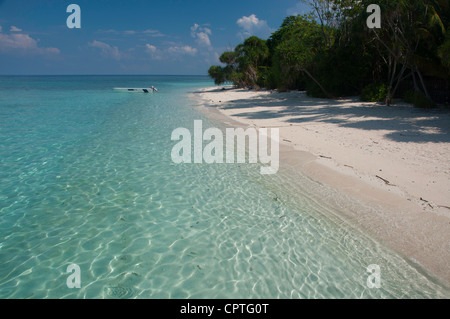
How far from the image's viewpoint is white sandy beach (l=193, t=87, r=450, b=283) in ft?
13.6

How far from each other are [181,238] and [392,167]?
5.10 m

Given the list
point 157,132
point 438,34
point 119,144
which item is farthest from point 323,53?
point 119,144

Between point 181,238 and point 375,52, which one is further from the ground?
point 375,52

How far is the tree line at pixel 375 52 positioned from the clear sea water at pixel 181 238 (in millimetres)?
11382

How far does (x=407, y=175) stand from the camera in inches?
237

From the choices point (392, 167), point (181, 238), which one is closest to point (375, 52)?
point (392, 167)

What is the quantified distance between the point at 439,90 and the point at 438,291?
16.2 meters

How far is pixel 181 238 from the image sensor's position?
441 cm

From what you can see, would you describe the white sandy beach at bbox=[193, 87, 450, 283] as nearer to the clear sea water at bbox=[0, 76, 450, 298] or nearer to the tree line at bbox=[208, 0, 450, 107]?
the clear sea water at bbox=[0, 76, 450, 298]

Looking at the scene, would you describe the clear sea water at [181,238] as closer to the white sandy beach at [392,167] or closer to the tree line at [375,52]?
the white sandy beach at [392,167]

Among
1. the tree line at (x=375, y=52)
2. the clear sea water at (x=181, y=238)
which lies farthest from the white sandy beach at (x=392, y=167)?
the tree line at (x=375, y=52)

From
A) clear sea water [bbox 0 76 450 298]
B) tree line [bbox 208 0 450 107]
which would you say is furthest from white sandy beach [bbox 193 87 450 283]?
tree line [bbox 208 0 450 107]

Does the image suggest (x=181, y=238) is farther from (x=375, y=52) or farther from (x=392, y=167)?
(x=375, y=52)

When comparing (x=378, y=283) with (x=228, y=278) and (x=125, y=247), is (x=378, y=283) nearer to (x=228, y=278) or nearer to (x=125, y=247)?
(x=228, y=278)
